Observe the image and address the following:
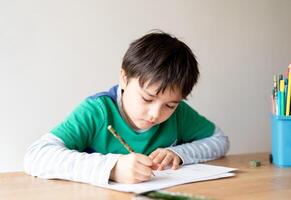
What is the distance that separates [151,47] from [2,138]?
0.50 m

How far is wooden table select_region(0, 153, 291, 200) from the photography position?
2.15 ft

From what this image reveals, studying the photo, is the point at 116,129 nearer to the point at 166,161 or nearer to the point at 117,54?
the point at 166,161

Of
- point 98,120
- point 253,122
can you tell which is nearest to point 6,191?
point 98,120

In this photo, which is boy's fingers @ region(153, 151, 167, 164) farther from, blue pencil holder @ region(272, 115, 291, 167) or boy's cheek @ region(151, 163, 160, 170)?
blue pencil holder @ region(272, 115, 291, 167)

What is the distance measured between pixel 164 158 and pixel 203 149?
0.17m

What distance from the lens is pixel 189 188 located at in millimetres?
703

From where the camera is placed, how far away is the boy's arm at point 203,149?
94 centimetres

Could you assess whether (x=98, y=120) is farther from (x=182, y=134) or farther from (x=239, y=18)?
(x=239, y=18)

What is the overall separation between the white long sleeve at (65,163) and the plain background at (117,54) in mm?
331

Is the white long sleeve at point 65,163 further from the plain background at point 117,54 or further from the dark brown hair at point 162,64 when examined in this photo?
the plain background at point 117,54

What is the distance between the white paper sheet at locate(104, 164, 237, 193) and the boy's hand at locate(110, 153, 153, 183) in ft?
0.04

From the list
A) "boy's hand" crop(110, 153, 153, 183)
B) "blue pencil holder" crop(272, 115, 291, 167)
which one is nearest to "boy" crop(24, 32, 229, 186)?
"boy's hand" crop(110, 153, 153, 183)

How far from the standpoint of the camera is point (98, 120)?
93cm

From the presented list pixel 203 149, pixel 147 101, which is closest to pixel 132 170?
pixel 147 101
